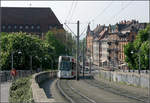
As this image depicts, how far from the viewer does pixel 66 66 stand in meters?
47.8

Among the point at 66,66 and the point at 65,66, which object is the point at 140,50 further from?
the point at 65,66

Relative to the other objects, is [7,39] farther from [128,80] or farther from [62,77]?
[128,80]

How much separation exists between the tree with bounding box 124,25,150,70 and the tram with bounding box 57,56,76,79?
25.0 meters

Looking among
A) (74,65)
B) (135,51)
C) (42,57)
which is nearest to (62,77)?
(74,65)

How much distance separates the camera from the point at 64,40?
12531 cm

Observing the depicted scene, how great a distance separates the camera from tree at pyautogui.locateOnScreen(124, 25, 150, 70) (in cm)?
7284

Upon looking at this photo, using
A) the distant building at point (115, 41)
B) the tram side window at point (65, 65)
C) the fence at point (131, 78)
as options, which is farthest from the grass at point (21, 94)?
the distant building at point (115, 41)

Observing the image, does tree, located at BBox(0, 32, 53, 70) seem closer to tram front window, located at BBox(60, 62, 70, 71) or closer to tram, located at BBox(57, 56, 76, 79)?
tram, located at BBox(57, 56, 76, 79)

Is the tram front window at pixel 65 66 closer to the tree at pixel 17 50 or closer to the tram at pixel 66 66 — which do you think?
the tram at pixel 66 66

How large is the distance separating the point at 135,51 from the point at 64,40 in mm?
48746

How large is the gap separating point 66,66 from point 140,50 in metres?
28.0

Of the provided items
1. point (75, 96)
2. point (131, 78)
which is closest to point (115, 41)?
point (131, 78)

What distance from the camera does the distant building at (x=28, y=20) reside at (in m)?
148

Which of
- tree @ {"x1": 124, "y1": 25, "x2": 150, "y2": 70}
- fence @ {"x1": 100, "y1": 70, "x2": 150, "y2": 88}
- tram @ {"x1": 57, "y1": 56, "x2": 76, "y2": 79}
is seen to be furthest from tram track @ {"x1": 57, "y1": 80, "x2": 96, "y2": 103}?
tree @ {"x1": 124, "y1": 25, "x2": 150, "y2": 70}
